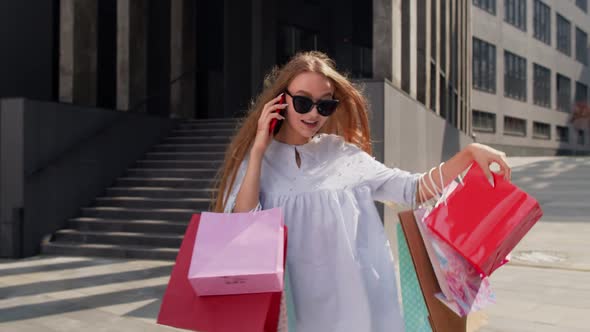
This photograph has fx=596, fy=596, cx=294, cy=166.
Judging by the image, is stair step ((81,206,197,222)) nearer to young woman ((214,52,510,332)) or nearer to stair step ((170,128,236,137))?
stair step ((170,128,236,137))

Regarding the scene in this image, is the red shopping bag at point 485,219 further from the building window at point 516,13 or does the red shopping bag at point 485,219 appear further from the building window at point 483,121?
the building window at point 516,13

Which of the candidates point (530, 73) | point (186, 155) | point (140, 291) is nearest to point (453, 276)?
point (140, 291)

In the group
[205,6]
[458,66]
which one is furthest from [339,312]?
[458,66]

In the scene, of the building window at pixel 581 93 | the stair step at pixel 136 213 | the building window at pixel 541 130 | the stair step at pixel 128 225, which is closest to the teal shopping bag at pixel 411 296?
the stair step at pixel 128 225

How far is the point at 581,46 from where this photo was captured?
5856 centimetres

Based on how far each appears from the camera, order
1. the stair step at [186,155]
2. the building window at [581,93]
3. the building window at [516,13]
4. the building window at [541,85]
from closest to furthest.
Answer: the stair step at [186,155]
the building window at [516,13]
the building window at [541,85]
the building window at [581,93]

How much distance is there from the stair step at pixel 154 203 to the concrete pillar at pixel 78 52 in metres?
2.20

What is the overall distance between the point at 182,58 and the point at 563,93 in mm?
48305

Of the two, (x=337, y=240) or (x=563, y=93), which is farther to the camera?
(x=563, y=93)

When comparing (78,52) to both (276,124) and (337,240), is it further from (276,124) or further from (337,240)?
(337,240)

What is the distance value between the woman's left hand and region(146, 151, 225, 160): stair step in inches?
390

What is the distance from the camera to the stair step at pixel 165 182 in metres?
11.1

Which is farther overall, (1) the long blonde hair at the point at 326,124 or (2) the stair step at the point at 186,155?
(2) the stair step at the point at 186,155

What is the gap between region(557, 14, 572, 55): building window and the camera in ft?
174
